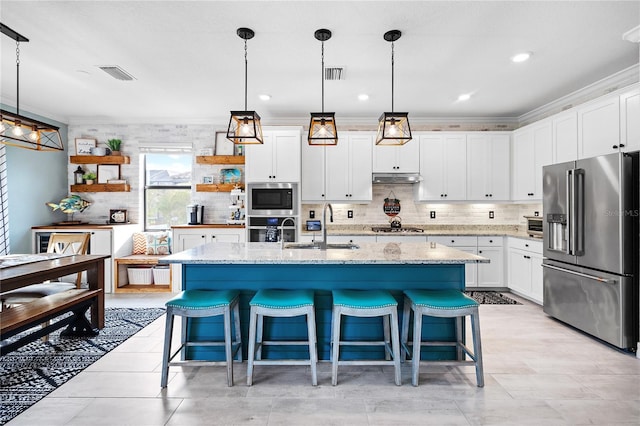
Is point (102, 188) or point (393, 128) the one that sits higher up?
point (393, 128)

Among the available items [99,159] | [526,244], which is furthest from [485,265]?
[99,159]

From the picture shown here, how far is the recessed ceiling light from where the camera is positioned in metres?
3.20

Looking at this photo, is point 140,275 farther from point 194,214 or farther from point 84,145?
point 84,145

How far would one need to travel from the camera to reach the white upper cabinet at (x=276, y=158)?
4.95 meters

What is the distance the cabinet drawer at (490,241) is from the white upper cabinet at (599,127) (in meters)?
1.63

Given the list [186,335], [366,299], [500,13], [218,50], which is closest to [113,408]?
[186,335]

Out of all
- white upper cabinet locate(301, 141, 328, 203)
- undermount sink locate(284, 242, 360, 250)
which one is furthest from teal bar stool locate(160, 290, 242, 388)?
white upper cabinet locate(301, 141, 328, 203)

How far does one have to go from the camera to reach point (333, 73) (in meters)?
3.63

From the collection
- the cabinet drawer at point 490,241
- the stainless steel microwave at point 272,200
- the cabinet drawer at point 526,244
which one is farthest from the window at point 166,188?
the cabinet drawer at point 526,244

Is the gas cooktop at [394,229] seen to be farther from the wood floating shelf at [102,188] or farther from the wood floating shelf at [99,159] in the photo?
the wood floating shelf at [99,159]

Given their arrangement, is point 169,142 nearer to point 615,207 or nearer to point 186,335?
point 186,335

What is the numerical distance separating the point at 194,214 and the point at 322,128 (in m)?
3.27

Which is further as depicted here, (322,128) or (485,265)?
(485,265)

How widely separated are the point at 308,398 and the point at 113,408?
48.7 inches
